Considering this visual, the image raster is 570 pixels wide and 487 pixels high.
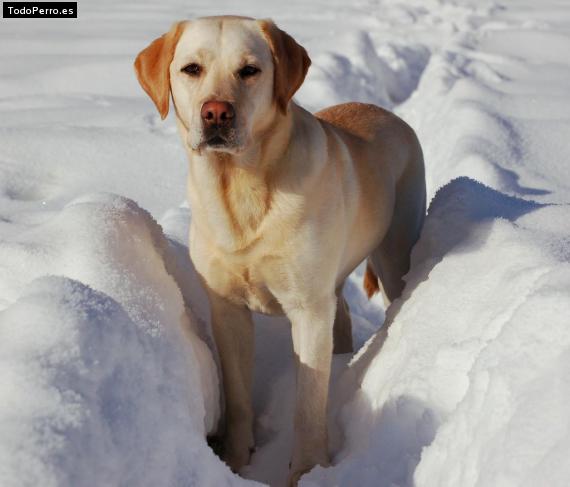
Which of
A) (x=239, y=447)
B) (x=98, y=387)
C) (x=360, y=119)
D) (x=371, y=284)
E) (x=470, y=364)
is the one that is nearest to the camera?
(x=98, y=387)

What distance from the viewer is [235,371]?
264 cm

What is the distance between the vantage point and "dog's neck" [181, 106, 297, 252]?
7.73ft

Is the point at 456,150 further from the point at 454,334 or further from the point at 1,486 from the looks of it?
the point at 1,486

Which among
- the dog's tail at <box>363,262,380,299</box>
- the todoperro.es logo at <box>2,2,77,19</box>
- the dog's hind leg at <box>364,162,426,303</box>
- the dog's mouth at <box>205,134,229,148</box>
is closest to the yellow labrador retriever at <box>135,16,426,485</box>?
the dog's mouth at <box>205,134,229,148</box>

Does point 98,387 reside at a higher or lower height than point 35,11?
higher

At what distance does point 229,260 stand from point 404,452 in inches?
30.2

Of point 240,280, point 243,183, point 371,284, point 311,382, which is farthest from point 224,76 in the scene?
point 371,284

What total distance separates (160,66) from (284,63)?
367 mm

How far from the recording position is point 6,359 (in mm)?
1546

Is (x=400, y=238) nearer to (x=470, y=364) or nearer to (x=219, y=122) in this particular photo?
(x=470, y=364)

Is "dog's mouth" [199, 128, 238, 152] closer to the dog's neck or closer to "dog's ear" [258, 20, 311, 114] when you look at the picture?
the dog's neck

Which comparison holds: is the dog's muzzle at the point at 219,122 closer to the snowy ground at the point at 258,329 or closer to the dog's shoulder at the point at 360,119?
the snowy ground at the point at 258,329

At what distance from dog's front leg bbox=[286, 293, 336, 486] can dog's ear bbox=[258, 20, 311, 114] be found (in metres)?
0.62

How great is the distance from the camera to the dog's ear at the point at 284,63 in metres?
2.35
